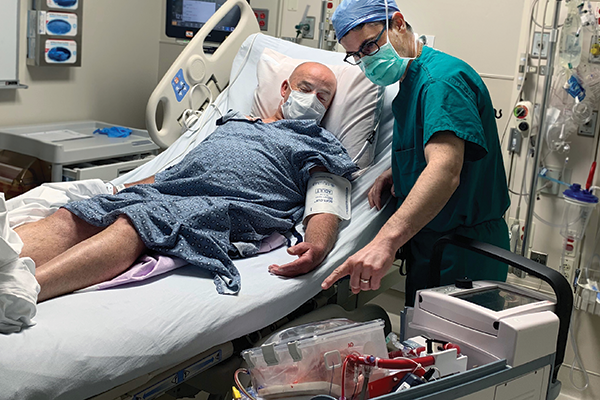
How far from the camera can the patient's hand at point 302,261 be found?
5.83 feet

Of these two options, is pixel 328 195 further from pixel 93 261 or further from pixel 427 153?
pixel 93 261

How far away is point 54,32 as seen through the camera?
3264 millimetres

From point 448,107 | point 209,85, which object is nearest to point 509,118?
point 448,107

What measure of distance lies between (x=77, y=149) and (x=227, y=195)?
1.10 metres

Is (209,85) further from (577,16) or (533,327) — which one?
(533,327)

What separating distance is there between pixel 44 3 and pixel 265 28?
48.2 inches

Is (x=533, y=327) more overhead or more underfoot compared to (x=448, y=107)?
more underfoot

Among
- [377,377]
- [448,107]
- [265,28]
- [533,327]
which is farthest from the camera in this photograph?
[265,28]

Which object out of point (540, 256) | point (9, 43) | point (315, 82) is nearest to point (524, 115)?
point (540, 256)

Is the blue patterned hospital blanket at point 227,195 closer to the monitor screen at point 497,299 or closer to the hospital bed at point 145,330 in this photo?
the hospital bed at point 145,330

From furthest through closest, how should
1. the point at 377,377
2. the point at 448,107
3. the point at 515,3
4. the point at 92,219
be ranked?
the point at 515,3, the point at 92,219, the point at 448,107, the point at 377,377

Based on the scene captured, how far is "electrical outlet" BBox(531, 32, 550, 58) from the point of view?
8.37 feet

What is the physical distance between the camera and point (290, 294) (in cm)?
173

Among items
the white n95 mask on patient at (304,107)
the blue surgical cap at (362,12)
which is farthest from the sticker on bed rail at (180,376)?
the white n95 mask on patient at (304,107)
